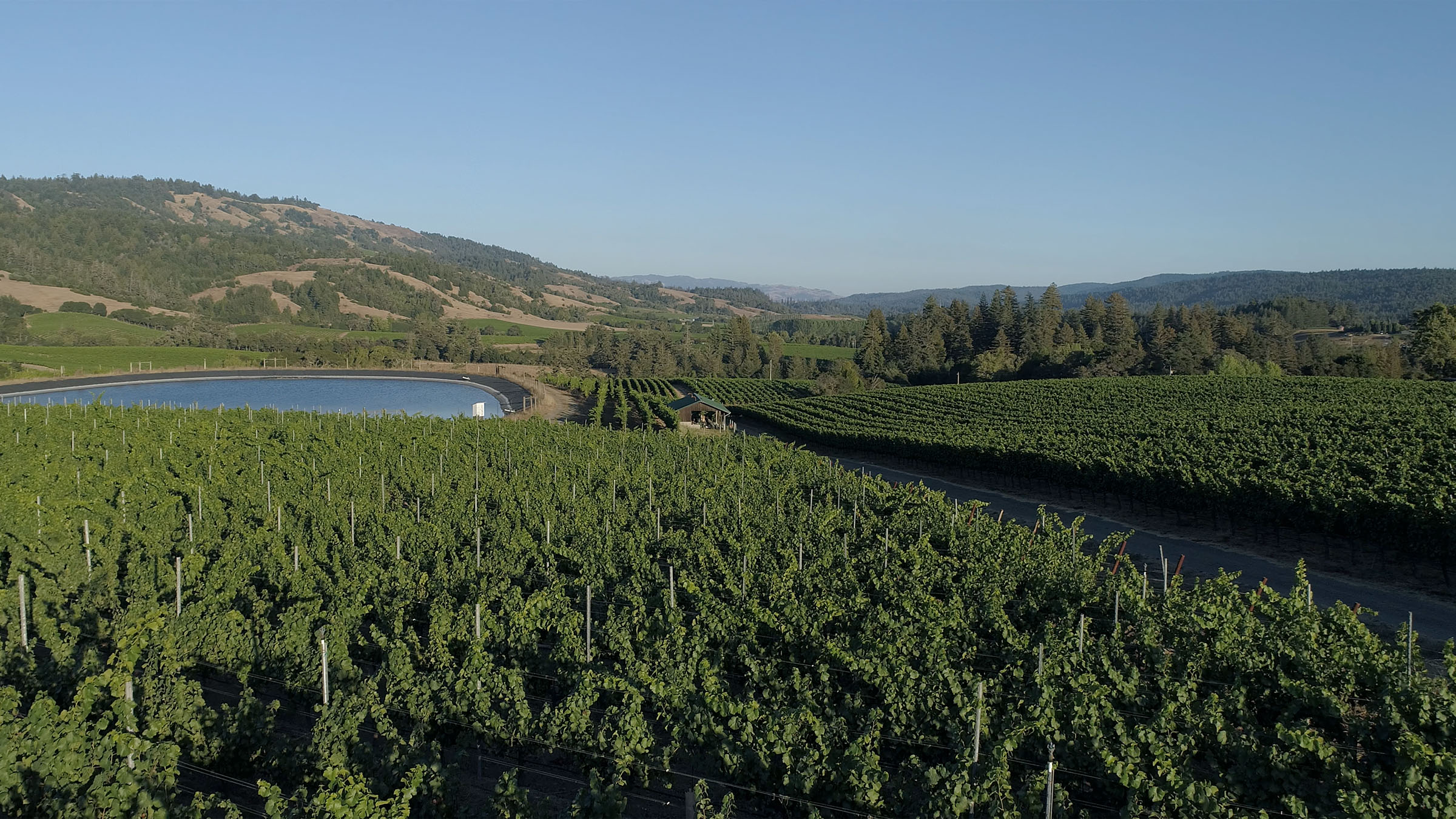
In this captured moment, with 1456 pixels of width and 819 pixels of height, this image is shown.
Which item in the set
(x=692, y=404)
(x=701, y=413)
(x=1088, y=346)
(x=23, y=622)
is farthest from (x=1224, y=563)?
(x=1088, y=346)

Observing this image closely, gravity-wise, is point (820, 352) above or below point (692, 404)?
above

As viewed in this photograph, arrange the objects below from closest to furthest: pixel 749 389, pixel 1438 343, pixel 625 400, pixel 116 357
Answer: pixel 1438 343 < pixel 625 400 < pixel 749 389 < pixel 116 357

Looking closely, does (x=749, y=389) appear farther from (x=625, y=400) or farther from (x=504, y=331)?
(x=504, y=331)

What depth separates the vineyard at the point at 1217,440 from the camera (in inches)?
885

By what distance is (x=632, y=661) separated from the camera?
35.5ft

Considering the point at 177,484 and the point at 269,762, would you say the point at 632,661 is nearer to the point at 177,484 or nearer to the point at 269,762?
the point at 269,762

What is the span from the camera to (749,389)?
85938 mm

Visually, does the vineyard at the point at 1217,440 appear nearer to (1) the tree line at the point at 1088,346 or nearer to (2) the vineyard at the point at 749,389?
(1) the tree line at the point at 1088,346

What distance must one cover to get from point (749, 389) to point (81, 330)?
264ft

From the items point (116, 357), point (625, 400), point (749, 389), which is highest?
point (116, 357)

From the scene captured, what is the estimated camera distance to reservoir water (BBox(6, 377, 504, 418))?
65562mm

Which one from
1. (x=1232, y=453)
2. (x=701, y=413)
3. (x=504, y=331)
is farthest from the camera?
(x=504, y=331)

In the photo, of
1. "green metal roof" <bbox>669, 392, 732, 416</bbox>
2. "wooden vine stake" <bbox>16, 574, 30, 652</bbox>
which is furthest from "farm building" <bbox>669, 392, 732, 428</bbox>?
"wooden vine stake" <bbox>16, 574, 30, 652</bbox>

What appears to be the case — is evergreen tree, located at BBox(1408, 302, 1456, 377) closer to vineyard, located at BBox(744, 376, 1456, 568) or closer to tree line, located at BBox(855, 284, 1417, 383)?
tree line, located at BBox(855, 284, 1417, 383)
